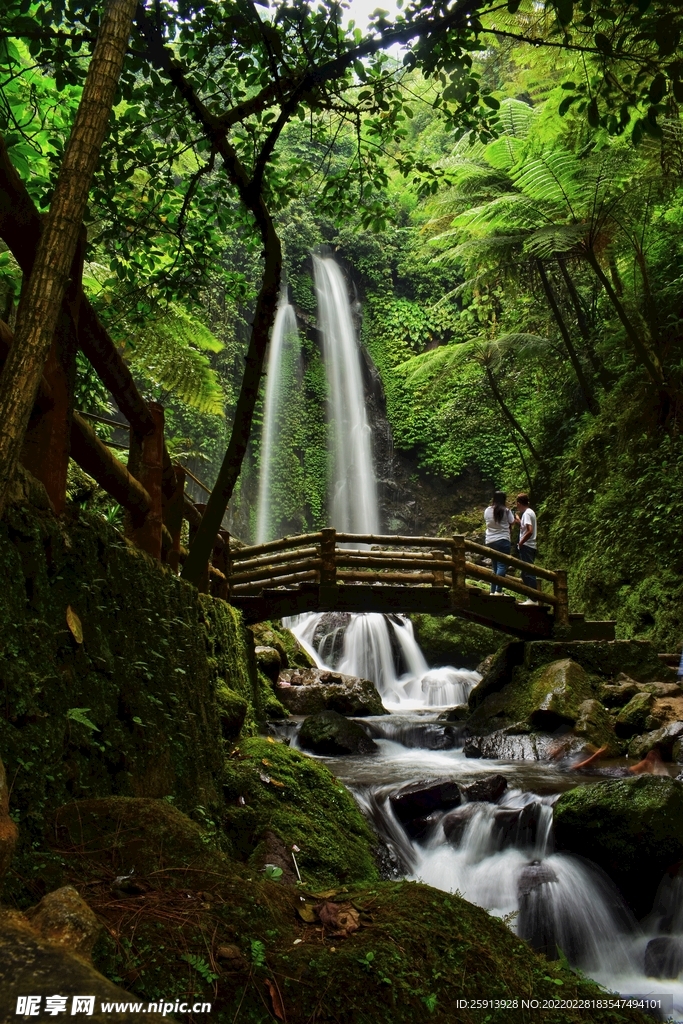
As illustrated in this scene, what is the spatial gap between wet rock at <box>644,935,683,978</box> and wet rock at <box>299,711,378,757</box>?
4.48m

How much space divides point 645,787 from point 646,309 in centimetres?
901

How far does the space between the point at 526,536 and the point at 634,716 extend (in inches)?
124

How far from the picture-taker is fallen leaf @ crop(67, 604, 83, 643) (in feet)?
9.87

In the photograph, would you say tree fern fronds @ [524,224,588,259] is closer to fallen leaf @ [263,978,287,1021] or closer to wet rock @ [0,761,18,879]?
fallen leaf @ [263,978,287,1021]

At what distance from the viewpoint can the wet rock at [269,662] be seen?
36.4 ft

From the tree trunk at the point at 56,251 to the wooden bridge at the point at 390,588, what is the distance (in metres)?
7.53

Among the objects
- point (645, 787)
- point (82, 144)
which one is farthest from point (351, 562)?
point (82, 144)

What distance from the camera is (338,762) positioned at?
8.27m

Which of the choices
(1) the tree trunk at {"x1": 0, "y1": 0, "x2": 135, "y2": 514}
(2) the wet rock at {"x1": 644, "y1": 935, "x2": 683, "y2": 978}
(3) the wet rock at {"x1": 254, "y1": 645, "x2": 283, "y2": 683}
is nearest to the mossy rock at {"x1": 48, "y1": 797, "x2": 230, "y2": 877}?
(1) the tree trunk at {"x1": 0, "y1": 0, "x2": 135, "y2": 514}

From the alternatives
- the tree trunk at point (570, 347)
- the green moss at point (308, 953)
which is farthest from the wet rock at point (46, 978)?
the tree trunk at point (570, 347)

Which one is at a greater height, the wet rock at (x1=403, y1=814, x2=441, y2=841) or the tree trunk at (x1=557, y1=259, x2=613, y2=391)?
the tree trunk at (x1=557, y1=259, x2=613, y2=391)

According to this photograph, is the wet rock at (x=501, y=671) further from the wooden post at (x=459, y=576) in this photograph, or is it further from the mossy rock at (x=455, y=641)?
the mossy rock at (x=455, y=641)

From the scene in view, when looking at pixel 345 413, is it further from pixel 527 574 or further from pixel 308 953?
pixel 308 953

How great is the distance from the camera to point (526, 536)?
35.2ft
